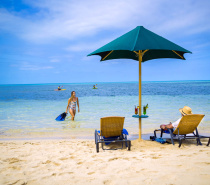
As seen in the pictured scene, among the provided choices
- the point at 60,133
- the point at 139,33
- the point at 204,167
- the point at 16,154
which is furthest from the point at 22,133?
the point at 204,167

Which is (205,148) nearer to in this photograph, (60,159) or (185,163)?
(185,163)

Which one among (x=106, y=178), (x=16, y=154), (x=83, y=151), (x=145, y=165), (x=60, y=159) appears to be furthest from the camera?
(x=83, y=151)

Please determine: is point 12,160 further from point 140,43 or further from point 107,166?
point 140,43

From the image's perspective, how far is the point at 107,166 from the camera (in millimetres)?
3416

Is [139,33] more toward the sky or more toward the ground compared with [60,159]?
more toward the sky

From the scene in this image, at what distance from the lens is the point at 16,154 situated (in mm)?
4266

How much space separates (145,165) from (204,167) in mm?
928

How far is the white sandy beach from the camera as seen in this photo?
2.85 metres

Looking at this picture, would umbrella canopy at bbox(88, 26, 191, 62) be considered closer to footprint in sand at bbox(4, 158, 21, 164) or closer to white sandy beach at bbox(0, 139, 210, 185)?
white sandy beach at bbox(0, 139, 210, 185)

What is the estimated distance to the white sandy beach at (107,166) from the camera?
2.85 m

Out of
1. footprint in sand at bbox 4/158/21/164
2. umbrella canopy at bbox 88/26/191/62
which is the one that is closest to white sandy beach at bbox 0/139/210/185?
footprint in sand at bbox 4/158/21/164

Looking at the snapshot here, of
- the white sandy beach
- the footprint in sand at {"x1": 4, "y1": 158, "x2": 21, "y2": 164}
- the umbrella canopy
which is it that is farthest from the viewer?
the umbrella canopy

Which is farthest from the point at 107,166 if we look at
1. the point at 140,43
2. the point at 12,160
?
the point at 140,43

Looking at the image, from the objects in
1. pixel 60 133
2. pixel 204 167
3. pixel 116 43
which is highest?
pixel 116 43
